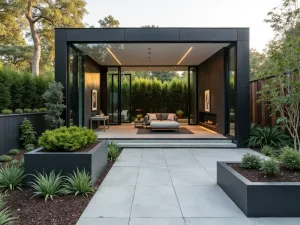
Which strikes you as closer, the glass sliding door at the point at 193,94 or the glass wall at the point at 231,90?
the glass wall at the point at 231,90

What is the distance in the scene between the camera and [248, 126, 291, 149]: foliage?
7311 mm

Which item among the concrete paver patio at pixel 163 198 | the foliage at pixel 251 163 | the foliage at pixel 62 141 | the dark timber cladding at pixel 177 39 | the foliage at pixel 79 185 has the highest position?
the dark timber cladding at pixel 177 39

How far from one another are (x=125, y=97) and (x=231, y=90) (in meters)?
7.56

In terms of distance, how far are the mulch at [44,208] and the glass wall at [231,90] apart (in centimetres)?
629

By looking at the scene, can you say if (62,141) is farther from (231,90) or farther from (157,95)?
(157,95)

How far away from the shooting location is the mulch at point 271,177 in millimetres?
3311

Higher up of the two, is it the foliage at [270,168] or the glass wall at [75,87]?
the glass wall at [75,87]

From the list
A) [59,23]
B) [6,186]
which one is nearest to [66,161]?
[6,186]

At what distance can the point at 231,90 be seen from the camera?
28.7 ft

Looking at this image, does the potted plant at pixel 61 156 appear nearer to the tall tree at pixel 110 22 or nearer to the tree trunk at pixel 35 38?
the tree trunk at pixel 35 38

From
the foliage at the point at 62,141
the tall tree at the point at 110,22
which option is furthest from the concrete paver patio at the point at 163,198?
the tall tree at the point at 110,22

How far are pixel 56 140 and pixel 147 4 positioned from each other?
36.6 feet

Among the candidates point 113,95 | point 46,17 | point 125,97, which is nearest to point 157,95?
point 125,97

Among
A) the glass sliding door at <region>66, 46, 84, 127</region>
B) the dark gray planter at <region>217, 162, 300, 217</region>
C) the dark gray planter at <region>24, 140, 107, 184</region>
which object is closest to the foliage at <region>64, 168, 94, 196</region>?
the dark gray planter at <region>24, 140, 107, 184</region>
